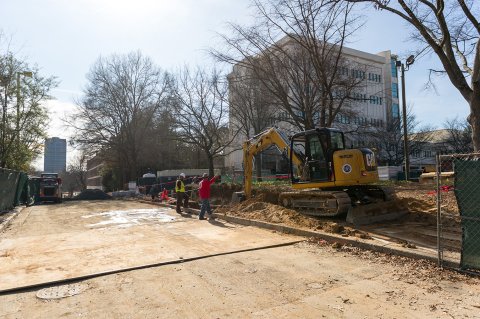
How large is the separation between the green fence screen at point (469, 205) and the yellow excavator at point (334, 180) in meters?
4.79

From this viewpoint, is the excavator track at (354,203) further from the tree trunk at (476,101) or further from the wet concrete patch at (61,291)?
the wet concrete patch at (61,291)

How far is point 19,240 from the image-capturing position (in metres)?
10.2

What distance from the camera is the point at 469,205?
5836mm

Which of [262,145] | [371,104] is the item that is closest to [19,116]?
[262,145]

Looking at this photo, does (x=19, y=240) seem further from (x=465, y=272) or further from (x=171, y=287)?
(x=465, y=272)

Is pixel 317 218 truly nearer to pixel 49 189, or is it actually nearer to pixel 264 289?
pixel 264 289

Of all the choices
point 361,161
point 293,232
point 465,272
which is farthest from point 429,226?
point 465,272

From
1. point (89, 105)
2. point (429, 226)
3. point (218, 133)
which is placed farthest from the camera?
point (89, 105)

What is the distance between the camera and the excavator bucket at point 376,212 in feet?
35.3

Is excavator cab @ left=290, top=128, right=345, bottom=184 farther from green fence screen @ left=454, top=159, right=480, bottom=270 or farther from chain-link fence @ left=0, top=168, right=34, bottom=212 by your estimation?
chain-link fence @ left=0, top=168, right=34, bottom=212

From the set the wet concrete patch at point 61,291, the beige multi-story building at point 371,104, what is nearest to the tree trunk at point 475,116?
the wet concrete patch at point 61,291

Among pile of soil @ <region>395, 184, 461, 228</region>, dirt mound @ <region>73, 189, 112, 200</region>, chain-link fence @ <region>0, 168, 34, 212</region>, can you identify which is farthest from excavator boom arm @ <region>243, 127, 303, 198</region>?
dirt mound @ <region>73, 189, 112, 200</region>

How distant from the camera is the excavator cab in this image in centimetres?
1180

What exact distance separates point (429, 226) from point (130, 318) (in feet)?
27.4
